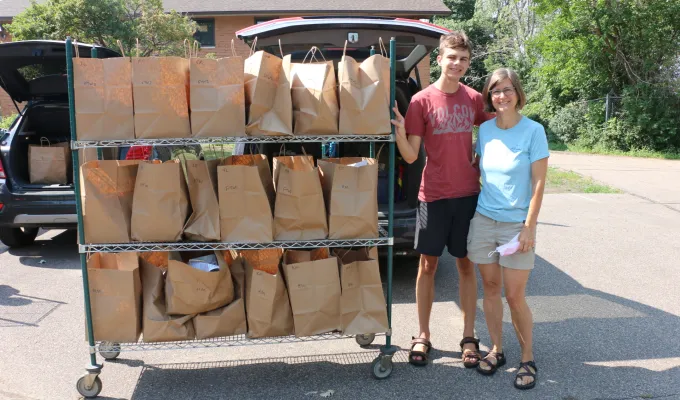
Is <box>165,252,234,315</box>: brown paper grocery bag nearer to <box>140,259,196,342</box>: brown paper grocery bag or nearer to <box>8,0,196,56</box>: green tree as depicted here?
<box>140,259,196,342</box>: brown paper grocery bag

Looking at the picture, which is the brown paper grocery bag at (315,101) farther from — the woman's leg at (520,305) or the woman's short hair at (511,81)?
the woman's leg at (520,305)

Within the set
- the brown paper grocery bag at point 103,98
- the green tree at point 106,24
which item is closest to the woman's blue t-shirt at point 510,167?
the brown paper grocery bag at point 103,98

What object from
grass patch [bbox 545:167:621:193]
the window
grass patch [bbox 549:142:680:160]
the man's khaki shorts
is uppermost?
the window

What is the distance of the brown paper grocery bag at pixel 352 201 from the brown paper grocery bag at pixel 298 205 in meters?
0.07

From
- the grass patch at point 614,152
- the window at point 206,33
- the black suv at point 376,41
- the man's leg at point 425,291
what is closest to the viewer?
the man's leg at point 425,291

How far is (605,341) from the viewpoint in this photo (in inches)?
147

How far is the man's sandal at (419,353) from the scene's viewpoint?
3395 mm

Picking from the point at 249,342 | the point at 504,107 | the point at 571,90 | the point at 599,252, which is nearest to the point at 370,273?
the point at 249,342

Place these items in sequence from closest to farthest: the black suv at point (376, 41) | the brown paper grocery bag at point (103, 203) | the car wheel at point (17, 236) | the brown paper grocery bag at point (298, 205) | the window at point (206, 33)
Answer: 1. the brown paper grocery bag at point (103, 203)
2. the brown paper grocery bag at point (298, 205)
3. the black suv at point (376, 41)
4. the car wheel at point (17, 236)
5. the window at point (206, 33)

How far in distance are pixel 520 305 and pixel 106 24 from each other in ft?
45.6

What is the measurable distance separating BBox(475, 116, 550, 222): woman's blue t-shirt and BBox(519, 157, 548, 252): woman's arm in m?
0.04

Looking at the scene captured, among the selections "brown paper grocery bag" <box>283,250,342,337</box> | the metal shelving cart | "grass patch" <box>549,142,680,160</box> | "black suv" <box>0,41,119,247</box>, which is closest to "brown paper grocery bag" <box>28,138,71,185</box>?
"black suv" <box>0,41,119,247</box>

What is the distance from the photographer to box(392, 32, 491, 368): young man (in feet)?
10.5

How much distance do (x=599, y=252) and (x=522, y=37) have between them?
2176 cm
